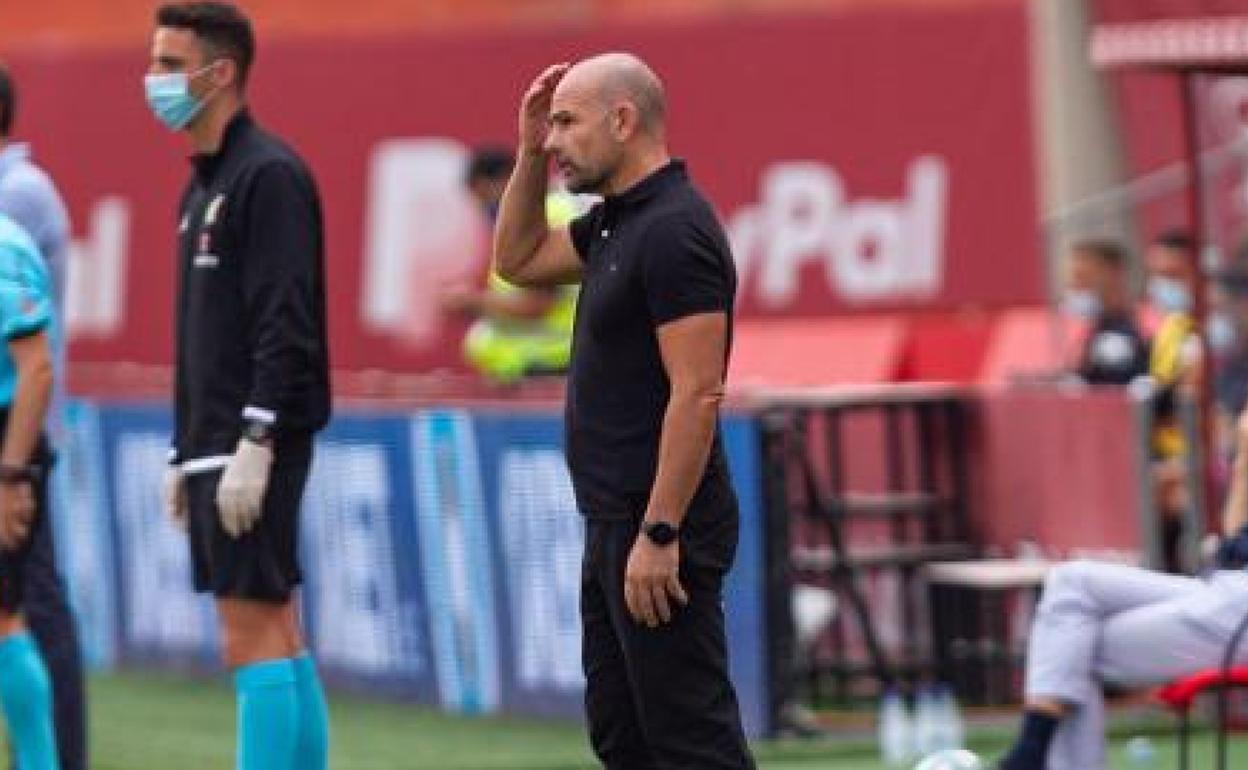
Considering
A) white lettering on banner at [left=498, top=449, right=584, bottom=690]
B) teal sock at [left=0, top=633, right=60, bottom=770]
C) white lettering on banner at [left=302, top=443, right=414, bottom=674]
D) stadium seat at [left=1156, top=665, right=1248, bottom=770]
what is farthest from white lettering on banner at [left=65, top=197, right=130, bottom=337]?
stadium seat at [left=1156, top=665, right=1248, bottom=770]

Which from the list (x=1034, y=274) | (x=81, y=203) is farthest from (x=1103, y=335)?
(x=81, y=203)

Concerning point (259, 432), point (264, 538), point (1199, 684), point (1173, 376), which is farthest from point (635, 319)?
point (1173, 376)

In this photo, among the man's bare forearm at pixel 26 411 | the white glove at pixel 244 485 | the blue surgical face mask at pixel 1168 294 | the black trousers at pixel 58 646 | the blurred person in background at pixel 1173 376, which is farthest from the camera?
the blue surgical face mask at pixel 1168 294

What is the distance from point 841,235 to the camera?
19562 millimetres

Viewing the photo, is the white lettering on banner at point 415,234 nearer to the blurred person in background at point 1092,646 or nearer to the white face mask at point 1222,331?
the white face mask at point 1222,331

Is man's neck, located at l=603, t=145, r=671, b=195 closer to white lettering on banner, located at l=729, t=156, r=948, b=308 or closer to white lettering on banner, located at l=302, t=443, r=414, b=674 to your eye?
white lettering on banner, located at l=302, t=443, r=414, b=674

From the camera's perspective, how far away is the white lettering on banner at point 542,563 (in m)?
13.2

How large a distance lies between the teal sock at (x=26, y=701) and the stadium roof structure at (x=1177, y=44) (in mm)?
4807

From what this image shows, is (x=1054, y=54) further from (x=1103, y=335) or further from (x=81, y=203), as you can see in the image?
(x=81, y=203)

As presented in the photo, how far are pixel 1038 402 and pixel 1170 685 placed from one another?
403cm

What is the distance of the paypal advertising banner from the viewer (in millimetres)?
13141

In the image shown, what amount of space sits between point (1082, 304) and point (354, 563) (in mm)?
3921

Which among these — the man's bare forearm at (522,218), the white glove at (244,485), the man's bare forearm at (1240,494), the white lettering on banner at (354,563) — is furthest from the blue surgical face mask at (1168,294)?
the man's bare forearm at (522,218)

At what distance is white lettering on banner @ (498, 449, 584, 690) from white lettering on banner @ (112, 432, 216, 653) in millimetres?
1888
